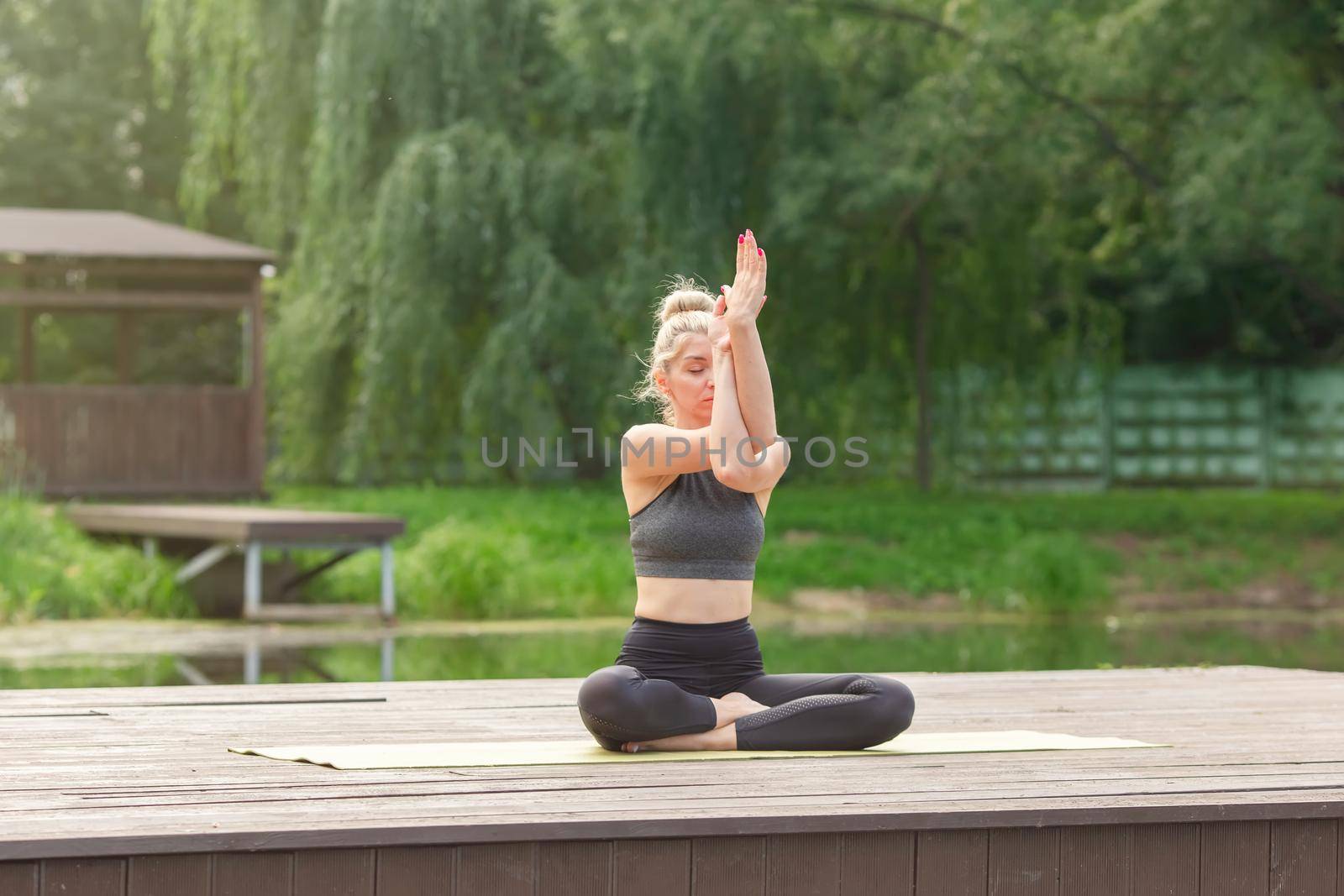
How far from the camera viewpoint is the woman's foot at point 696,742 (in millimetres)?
4602

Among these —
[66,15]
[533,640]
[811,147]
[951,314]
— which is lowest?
[533,640]

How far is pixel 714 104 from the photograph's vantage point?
19438mm

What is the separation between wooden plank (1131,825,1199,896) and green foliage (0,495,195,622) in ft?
37.3

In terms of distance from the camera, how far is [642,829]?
352 centimetres

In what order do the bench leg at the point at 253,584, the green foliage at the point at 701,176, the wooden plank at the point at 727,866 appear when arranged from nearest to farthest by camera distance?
the wooden plank at the point at 727,866 → the bench leg at the point at 253,584 → the green foliage at the point at 701,176

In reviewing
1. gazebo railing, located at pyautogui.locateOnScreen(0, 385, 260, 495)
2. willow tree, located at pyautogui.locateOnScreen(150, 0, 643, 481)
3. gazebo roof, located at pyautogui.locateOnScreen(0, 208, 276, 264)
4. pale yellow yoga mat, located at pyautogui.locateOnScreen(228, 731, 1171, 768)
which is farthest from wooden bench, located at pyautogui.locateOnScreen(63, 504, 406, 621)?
pale yellow yoga mat, located at pyautogui.locateOnScreen(228, 731, 1171, 768)

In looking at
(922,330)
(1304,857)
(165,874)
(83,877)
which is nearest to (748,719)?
(1304,857)

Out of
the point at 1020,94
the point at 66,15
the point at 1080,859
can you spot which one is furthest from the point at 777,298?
the point at 1080,859

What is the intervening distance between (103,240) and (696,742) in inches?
601

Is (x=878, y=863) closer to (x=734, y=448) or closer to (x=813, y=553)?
(x=734, y=448)

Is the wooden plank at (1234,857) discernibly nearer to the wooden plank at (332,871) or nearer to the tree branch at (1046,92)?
the wooden plank at (332,871)

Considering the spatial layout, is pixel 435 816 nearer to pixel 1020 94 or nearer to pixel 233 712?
pixel 233 712

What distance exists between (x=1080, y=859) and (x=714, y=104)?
1627 centimetres

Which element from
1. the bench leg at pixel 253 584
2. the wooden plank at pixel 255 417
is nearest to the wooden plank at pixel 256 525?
the bench leg at pixel 253 584
